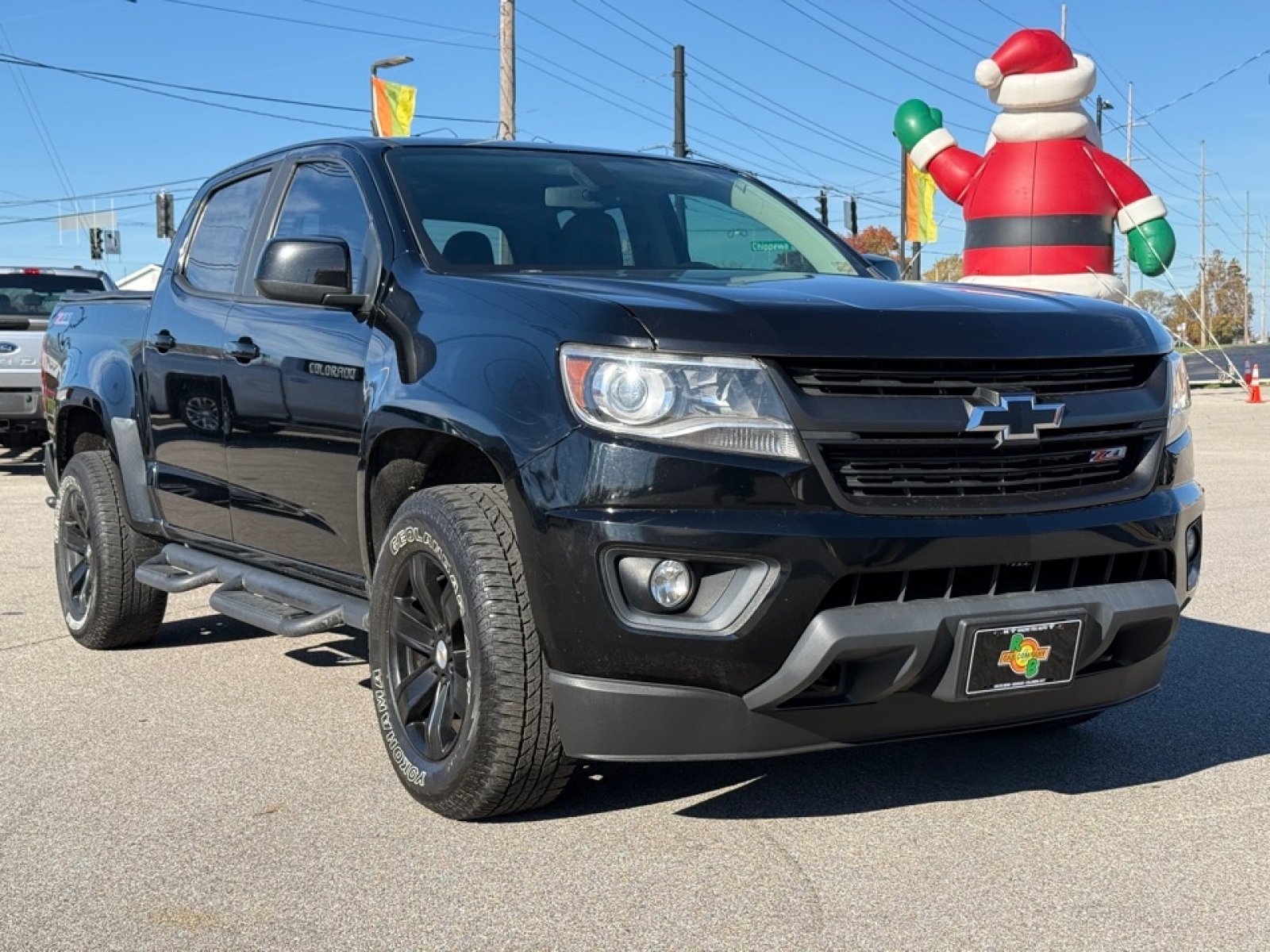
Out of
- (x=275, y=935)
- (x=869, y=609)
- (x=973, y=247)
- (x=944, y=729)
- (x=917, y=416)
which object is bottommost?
(x=275, y=935)

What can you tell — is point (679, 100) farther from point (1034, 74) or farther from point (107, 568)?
point (107, 568)

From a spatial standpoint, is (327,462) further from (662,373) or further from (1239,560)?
(1239,560)

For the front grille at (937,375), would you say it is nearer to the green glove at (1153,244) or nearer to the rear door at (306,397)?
the rear door at (306,397)

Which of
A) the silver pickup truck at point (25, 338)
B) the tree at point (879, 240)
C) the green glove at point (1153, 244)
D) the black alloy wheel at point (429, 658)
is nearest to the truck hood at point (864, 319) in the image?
the black alloy wheel at point (429, 658)

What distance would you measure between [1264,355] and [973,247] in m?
58.5

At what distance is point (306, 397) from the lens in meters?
4.73

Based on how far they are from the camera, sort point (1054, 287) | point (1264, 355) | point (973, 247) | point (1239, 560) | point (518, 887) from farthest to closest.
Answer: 1. point (1264, 355)
2. point (973, 247)
3. point (1054, 287)
4. point (1239, 560)
5. point (518, 887)

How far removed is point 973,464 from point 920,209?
2865cm

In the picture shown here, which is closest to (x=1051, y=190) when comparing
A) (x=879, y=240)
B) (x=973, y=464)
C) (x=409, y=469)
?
(x=409, y=469)

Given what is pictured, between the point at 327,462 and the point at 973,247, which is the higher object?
the point at 973,247

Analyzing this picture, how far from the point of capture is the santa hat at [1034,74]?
17.0 m

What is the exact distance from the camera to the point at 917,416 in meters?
3.56

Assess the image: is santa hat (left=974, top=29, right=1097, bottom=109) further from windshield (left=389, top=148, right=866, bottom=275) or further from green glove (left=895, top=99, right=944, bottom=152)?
windshield (left=389, top=148, right=866, bottom=275)

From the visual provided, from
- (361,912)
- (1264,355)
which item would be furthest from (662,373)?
(1264,355)
